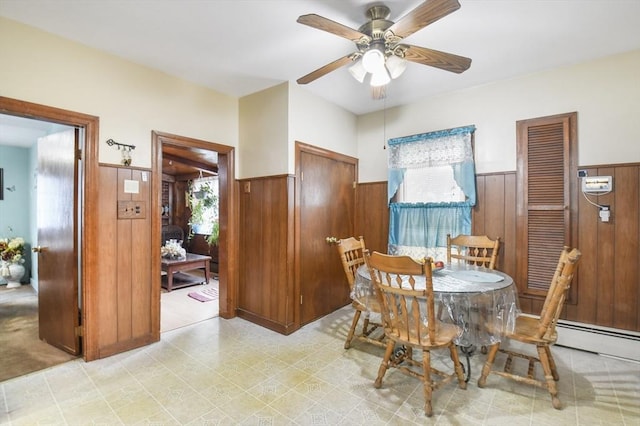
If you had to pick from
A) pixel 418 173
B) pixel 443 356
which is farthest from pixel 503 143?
pixel 443 356

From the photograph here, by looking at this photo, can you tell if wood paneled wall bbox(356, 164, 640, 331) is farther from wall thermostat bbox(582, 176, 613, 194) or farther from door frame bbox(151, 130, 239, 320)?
door frame bbox(151, 130, 239, 320)

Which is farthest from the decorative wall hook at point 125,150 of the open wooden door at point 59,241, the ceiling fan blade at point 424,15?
the ceiling fan blade at point 424,15

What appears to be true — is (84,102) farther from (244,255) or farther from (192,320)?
(192,320)

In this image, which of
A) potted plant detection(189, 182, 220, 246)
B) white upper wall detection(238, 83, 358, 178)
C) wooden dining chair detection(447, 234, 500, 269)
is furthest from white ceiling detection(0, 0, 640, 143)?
potted plant detection(189, 182, 220, 246)

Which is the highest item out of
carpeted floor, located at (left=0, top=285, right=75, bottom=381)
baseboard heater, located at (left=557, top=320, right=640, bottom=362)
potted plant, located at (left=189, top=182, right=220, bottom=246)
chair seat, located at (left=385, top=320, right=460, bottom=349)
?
potted plant, located at (left=189, top=182, right=220, bottom=246)

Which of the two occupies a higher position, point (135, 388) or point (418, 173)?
point (418, 173)

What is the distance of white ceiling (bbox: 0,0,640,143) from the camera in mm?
2031

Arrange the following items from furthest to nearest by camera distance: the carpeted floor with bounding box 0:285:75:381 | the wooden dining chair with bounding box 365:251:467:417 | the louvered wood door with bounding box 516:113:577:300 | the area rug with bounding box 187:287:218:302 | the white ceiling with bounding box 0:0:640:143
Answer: the area rug with bounding box 187:287:218:302 → the louvered wood door with bounding box 516:113:577:300 → the carpeted floor with bounding box 0:285:75:381 → the white ceiling with bounding box 0:0:640:143 → the wooden dining chair with bounding box 365:251:467:417

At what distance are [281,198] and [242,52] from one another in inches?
55.6

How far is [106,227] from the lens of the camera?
261 centimetres

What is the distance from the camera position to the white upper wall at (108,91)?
2.19 metres

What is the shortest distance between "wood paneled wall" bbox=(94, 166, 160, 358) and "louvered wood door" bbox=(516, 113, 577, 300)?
3746mm

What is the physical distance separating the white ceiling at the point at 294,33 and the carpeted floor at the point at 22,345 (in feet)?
8.82

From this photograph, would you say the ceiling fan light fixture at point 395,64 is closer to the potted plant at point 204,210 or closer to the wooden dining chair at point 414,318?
the wooden dining chair at point 414,318
